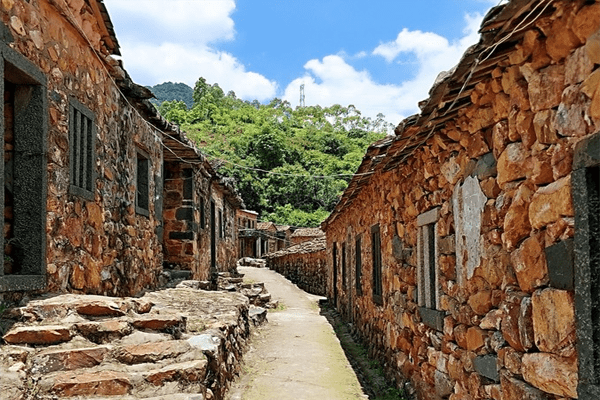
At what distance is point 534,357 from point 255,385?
4205 mm

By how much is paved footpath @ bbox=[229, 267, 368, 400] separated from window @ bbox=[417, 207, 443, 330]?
1.58 m

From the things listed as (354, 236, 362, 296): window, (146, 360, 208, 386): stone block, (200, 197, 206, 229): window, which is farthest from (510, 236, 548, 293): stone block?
(200, 197, 206, 229): window

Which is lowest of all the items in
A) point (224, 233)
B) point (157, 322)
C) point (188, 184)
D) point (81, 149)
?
point (157, 322)

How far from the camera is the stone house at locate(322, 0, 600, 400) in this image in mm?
2391

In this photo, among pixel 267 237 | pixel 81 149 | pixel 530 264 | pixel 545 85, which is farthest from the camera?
pixel 267 237

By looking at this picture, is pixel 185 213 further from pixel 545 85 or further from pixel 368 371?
pixel 545 85

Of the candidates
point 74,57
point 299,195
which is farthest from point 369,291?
point 299,195

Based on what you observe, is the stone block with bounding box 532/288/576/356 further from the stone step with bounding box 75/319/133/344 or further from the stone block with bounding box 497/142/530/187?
the stone step with bounding box 75/319/133/344

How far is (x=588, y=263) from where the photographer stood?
232cm

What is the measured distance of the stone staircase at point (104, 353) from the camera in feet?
12.7

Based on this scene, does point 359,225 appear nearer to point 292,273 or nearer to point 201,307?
point 201,307

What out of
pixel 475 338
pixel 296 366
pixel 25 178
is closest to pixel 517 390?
pixel 475 338

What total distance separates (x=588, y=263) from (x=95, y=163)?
190 inches

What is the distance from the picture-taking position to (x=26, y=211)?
453 cm
